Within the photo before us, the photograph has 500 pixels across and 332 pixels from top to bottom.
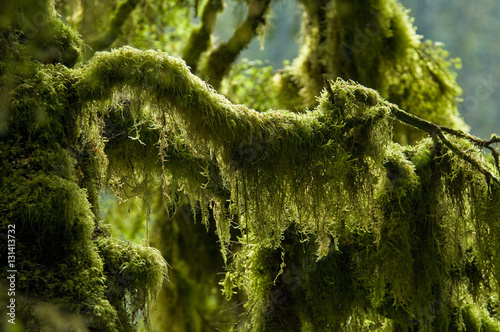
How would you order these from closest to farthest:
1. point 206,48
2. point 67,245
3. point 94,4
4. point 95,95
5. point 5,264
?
point 5,264
point 67,245
point 95,95
point 94,4
point 206,48

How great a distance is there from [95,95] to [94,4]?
8.45 feet

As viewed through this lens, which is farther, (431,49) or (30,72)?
(431,49)

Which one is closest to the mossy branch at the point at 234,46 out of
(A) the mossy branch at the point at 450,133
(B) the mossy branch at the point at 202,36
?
(B) the mossy branch at the point at 202,36

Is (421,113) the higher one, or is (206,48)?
(206,48)

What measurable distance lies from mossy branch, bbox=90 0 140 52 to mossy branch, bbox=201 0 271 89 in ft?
2.86

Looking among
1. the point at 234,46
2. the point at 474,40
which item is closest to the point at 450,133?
the point at 234,46

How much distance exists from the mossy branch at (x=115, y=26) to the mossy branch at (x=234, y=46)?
2.86 ft

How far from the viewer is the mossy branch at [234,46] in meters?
5.15

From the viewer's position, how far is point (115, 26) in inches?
188

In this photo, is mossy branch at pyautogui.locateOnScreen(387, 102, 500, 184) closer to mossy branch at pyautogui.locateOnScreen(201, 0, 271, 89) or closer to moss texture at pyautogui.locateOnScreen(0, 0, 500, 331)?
moss texture at pyautogui.locateOnScreen(0, 0, 500, 331)

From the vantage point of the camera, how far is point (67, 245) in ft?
6.36

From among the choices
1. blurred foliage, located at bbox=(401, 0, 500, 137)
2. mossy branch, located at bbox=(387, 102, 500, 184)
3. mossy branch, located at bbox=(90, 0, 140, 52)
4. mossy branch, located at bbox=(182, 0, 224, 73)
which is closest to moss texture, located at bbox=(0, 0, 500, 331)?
mossy branch, located at bbox=(387, 102, 500, 184)

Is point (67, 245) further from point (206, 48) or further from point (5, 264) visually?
point (206, 48)

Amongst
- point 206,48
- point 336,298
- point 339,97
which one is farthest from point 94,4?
point 336,298
